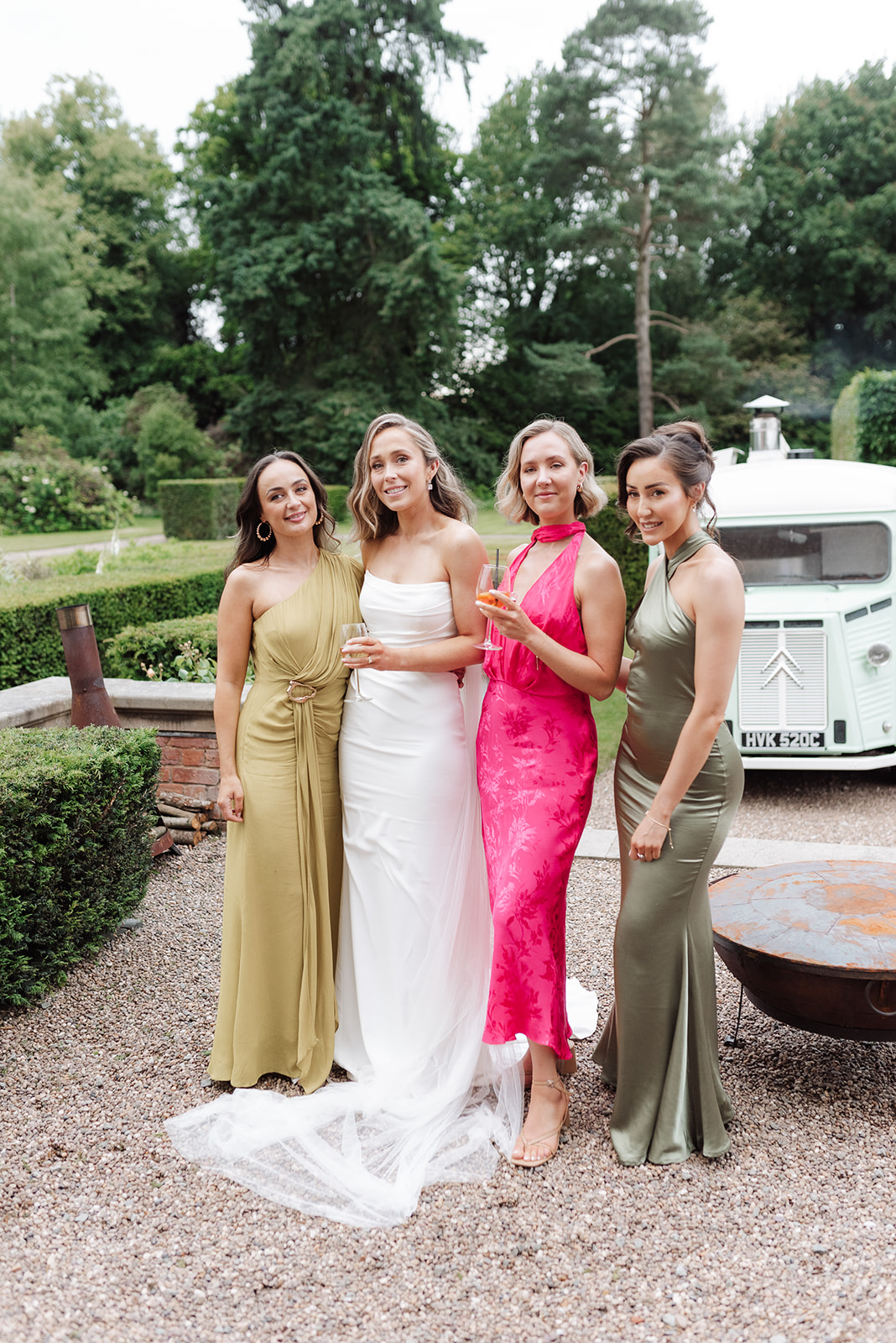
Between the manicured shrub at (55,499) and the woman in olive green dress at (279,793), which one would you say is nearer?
the woman in olive green dress at (279,793)

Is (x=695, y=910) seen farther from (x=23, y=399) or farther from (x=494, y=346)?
(x=23, y=399)

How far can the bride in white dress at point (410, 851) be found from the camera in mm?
3154

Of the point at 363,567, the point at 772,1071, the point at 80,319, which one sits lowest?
the point at 772,1071

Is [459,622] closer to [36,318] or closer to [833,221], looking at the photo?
[833,221]

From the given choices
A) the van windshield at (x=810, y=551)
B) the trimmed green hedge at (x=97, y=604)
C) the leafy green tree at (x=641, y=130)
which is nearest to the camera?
the van windshield at (x=810, y=551)

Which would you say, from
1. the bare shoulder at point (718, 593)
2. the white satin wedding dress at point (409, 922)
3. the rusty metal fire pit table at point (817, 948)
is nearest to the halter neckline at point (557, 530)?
the white satin wedding dress at point (409, 922)

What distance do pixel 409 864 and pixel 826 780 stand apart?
17.9 ft

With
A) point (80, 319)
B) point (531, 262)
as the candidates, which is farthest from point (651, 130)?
point (80, 319)

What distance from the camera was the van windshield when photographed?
7.00 meters

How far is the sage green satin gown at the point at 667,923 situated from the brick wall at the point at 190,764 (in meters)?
3.44

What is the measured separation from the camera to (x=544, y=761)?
296 cm

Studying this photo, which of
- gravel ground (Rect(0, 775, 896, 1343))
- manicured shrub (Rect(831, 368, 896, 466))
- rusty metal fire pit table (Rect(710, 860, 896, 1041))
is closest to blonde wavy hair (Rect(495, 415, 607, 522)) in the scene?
rusty metal fire pit table (Rect(710, 860, 896, 1041))

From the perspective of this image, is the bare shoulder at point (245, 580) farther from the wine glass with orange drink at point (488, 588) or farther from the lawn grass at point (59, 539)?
the lawn grass at point (59, 539)

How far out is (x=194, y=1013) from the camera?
3916 millimetres
